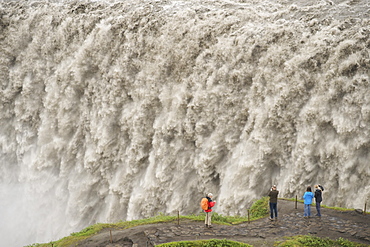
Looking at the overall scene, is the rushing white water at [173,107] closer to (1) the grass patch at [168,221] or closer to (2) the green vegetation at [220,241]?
(1) the grass patch at [168,221]

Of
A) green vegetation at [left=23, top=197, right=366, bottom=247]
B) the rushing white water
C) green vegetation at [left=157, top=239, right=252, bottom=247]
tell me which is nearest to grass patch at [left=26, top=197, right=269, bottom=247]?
green vegetation at [left=23, top=197, right=366, bottom=247]

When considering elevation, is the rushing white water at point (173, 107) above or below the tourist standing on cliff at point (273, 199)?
above

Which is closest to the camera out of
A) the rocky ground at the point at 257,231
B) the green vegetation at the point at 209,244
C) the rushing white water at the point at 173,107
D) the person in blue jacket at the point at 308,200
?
the green vegetation at the point at 209,244

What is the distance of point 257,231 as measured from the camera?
727 inches

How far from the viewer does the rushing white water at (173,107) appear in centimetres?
2308

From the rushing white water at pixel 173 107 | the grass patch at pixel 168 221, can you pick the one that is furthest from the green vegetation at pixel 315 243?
the rushing white water at pixel 173 107

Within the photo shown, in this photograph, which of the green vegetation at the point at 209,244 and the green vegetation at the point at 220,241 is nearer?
the green vegetation at the point at 209,244

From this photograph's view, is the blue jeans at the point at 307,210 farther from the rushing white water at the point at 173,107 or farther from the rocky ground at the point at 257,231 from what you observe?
the rushing white water at the point at 173,107

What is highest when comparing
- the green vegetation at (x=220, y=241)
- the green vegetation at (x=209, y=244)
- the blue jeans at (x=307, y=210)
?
the blue jeans at (x=307, y=210)

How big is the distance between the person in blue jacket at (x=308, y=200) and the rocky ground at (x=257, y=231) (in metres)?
0.30

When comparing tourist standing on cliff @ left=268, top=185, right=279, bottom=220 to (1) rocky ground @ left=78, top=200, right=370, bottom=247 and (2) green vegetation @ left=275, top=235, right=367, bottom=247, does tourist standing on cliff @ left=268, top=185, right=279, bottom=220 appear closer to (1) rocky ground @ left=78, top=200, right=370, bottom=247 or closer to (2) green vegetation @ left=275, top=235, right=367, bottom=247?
(1) rocky ground @ left=78, top=200, right=370, bottom=247

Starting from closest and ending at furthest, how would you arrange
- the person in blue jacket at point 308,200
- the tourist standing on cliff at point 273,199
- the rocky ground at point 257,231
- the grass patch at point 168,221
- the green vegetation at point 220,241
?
the green vegetation at point 220,241
the rocky ground at point 257,231
the person in blue jacket at point 308,200
the tourist standing on cliff at point 273,199
the grass patch at point 168,221

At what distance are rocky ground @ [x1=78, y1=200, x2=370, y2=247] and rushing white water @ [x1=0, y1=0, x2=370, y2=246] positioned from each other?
11.5 feet

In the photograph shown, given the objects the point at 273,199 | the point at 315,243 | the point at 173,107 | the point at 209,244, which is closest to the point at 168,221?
the point at 209,244
